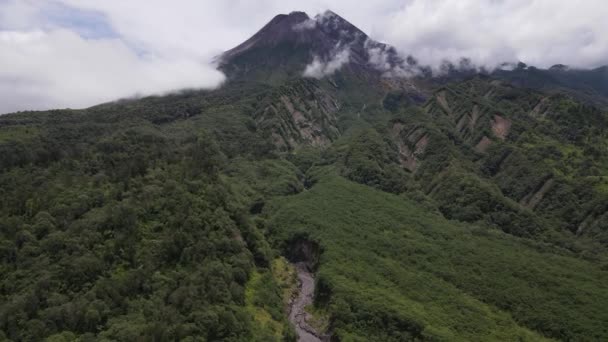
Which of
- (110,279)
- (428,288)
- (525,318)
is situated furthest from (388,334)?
(110,279)

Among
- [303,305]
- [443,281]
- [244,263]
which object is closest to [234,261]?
[244,263]

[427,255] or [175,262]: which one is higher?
[175,262]

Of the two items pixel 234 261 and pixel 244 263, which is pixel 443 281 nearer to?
pixel 244 263

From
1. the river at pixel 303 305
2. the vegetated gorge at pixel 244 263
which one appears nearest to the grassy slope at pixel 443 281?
the vegetated gorge at pixel 244 263

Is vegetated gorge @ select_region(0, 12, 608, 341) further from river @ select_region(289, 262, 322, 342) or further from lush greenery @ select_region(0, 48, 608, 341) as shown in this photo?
river @ select_region(289, 262, 322, 342)

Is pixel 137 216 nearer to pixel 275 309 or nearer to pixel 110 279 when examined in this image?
pixel 110 279

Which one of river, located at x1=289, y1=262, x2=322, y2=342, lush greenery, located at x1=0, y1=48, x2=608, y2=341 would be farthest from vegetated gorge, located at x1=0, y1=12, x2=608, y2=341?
river, located at x1=289, y1=262, x2=322, y2=342

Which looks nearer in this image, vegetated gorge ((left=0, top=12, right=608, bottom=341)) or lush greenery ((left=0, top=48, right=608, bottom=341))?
lush greenery ((left=0, top=48, right=608, bottom=341))

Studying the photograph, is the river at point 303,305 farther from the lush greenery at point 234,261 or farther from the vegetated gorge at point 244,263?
the lush greenery at point 234,261

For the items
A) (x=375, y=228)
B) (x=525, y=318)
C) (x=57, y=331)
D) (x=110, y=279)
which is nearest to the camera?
(x=57, y=331)
